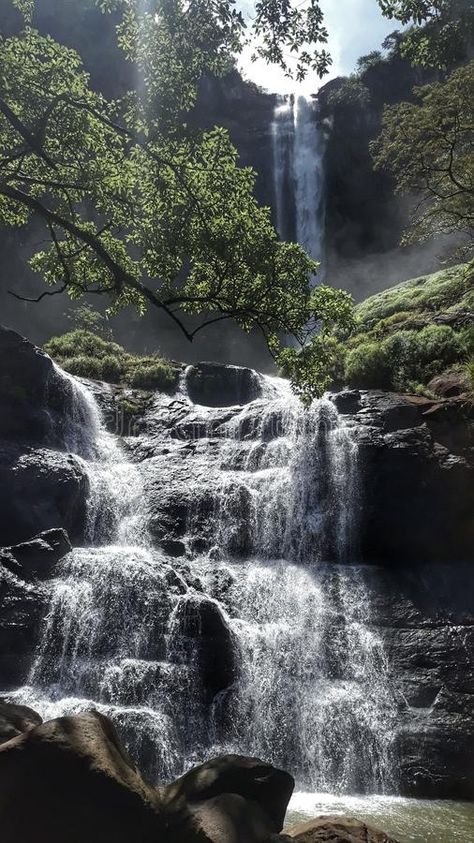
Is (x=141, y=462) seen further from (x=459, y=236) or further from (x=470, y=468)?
(x=459, y=236)

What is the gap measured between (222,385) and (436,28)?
16.0 m

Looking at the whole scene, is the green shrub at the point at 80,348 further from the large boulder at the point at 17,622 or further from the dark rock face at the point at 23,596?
the large boulder at the point at 17,622

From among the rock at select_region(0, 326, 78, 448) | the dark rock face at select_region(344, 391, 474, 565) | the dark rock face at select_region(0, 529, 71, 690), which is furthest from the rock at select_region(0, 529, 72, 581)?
the dark rock face at select_region(344, 391, 474, 565)

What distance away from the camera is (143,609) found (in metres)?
13.8

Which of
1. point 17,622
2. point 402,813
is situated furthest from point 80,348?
point 402,813

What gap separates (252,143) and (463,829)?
4480 centimetres

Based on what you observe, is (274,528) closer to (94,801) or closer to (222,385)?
(222,385)

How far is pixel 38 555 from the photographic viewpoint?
14.6 m

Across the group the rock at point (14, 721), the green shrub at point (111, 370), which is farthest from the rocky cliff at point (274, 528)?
the rock at point (14, 721)

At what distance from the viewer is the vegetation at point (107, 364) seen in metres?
25.6

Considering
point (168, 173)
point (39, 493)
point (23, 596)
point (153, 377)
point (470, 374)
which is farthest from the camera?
point (153, 377)

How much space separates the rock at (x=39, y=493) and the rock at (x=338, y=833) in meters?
10.9

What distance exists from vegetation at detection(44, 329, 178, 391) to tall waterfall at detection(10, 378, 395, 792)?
18.8 ft

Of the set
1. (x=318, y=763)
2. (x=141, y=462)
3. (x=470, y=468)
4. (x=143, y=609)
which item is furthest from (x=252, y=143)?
(x=318, y=763)
